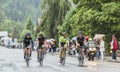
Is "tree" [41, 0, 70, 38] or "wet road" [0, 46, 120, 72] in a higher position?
"tree" [41, 0, 70, 38]

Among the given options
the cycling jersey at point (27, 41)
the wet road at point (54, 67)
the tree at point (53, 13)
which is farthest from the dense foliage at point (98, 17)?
the tree at point (53, 13)

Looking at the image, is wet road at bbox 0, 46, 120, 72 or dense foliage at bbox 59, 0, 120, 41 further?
dense foliage at bbox 59, 0, 120, 41

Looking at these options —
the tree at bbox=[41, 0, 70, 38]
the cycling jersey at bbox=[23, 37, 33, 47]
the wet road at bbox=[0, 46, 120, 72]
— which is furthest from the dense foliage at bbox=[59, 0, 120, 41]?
the tree at bbox=[41, 0, 70, 38]

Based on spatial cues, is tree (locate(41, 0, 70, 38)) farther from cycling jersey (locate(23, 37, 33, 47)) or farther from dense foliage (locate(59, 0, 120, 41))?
cycling jersey (locate(23, 37, 33, 47))

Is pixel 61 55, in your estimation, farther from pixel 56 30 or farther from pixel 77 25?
pixel 56 30

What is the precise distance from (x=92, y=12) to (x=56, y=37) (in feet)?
92.1

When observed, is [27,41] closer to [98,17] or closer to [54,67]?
[54,67]

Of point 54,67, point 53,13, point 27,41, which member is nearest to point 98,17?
point 27,41

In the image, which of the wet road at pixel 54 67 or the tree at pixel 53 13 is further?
the tree at pixel 53 13

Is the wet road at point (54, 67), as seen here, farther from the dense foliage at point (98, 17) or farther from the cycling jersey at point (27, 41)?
the dense foliage at point (98, 17)

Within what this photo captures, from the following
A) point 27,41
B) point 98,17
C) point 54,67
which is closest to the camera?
point 54,67

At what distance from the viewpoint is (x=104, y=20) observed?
1499 inches

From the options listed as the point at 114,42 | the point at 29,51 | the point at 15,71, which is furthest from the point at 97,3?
the point at 15,71

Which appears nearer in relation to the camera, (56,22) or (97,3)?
(97,3)
